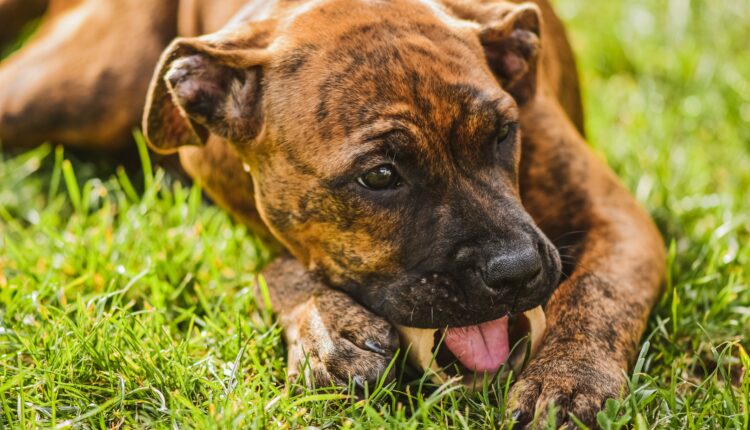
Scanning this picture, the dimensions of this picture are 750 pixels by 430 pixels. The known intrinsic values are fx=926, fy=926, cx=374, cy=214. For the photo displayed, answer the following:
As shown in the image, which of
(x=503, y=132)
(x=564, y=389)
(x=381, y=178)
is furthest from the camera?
(x=503, y=132)

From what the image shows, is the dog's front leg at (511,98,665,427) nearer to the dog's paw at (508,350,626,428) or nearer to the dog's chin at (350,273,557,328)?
the dog's paw at (508,350,626,428)

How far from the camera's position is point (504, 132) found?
135 inches

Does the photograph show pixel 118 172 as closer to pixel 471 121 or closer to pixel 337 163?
pixel 337 163

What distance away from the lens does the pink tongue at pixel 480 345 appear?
3204 millimetres

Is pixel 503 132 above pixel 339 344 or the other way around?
above

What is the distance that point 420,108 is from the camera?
318cm

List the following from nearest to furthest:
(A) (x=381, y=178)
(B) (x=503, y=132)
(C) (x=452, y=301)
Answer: (C) (x=452, y=301)
(A) (x=381, y=178)
(B) (x=503, y=132)

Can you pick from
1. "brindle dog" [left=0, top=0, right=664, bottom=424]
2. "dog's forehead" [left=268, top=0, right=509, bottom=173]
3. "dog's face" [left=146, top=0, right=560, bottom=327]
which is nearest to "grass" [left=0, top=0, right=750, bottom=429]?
"brindle dog" [left=0, top=0, right=664, bottom=424]

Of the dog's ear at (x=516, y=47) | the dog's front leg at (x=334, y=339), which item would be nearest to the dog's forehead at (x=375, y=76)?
the dog's ear at (x=516, y=47)

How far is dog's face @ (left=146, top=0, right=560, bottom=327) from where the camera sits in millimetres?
3121

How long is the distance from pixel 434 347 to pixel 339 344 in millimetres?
350

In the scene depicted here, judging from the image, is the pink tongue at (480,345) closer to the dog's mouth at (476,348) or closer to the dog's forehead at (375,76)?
the dog's mouth at (476,348)

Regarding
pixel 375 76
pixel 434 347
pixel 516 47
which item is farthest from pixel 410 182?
pixel 516 47

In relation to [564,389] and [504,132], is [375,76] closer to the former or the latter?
[504,132]
